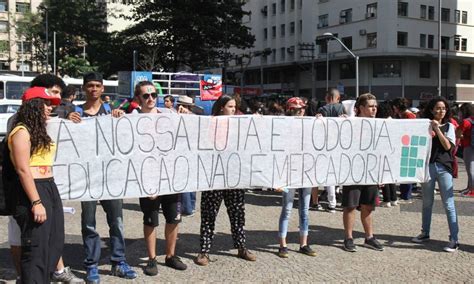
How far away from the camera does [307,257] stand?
238 inches

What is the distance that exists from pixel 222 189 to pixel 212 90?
68.1 feet

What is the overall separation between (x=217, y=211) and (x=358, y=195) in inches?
69.8

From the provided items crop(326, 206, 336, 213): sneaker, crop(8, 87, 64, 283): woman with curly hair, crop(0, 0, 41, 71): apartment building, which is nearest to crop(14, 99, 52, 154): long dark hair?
crop(8, 87, 64, 283): woman with curly hair

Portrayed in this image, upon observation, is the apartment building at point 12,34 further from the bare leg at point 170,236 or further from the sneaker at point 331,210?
the bare leg at point 170,236

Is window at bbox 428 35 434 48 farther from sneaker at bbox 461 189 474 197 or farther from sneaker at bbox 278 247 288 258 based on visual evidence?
sneaker at bbox 278 247 288 258

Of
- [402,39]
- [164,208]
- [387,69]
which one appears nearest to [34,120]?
[164,208]

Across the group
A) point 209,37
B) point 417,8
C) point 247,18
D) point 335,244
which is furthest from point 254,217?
point 247,18

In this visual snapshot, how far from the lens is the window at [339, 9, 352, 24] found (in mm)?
56562

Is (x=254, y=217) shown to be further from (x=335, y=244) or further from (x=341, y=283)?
(x=341, y=283)

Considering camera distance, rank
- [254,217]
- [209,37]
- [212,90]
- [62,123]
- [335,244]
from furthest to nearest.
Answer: [209,37] < [212,90] < [254,217] < [335,244] < [62,123]

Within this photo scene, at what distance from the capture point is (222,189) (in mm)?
5797

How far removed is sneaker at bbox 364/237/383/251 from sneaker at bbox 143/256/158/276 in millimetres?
2673

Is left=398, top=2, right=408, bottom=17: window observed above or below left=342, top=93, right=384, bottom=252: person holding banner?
above

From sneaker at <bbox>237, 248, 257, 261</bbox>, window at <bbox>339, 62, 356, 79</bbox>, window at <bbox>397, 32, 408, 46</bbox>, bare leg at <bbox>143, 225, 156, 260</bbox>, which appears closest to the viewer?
bare leg at <bbox>143, 225, 156, 260</bbox>
